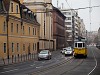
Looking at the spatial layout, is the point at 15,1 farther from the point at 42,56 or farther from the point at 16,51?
the point at 42,56

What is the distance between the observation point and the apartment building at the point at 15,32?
51969mm

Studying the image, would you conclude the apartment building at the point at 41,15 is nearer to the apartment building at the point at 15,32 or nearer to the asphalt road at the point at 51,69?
the apartment building at the point at 15,32

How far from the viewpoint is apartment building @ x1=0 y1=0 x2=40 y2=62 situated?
2046 inches

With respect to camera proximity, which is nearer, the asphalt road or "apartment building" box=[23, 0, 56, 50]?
the asphalt road

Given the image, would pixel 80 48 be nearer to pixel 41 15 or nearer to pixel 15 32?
pixel 15 32

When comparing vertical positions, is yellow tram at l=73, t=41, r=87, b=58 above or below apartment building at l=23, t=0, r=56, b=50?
below

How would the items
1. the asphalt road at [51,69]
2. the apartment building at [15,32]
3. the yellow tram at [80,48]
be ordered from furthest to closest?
1. the yellow tram at [80,48]
2. the apartment building at [15,32]
3. the asphalt road at [51,69]

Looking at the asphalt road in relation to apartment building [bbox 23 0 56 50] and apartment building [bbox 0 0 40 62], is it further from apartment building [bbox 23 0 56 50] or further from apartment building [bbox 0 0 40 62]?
apartment building [bbox 23 0 56 50]

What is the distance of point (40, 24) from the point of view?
86.5m

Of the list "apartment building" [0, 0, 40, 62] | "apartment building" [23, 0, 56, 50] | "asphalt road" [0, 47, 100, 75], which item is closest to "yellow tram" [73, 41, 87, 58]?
"apartment building" [0, 0, 40, 62]

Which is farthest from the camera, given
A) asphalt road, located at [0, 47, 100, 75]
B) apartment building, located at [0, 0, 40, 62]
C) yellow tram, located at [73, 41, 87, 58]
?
yellow tram, located at [73, 41, 87, 58]

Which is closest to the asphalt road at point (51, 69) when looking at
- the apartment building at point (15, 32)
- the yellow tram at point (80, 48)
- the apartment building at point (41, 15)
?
the apartment building at point (15, 32)

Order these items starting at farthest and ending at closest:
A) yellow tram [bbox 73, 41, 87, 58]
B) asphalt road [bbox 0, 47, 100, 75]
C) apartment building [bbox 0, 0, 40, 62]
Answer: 1. yellow tram [bbox 73, 41, 87, 58]
2. apartment building [bbox 0, 0, 40, 62]
3. asphalt road [bbox 0, 47, 100, 75]

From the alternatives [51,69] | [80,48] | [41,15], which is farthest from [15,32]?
[51,69]
